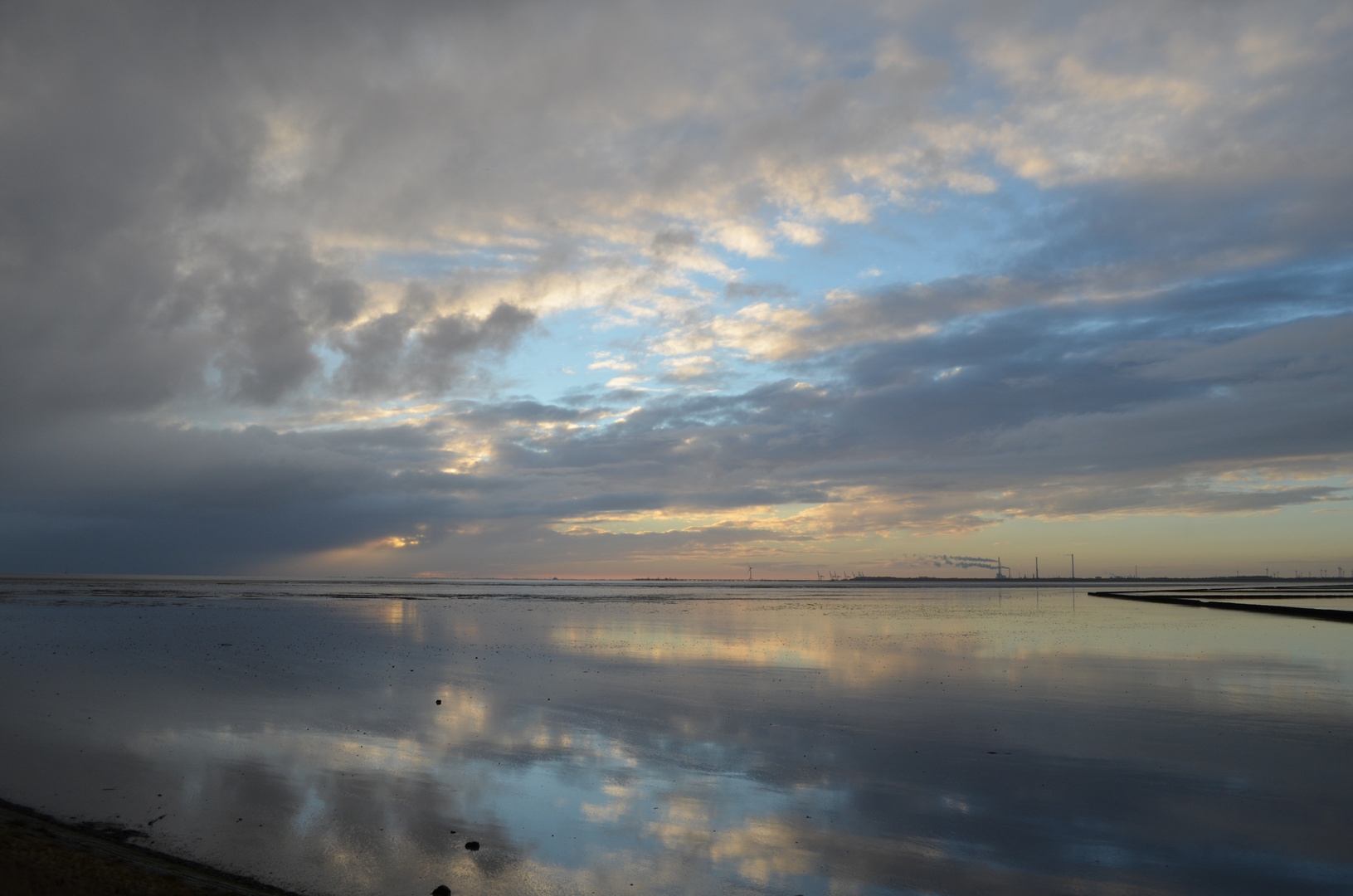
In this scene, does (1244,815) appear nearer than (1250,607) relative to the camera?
Yes

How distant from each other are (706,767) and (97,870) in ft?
27.9

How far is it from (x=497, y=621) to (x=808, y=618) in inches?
830

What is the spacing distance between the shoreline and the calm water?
42 centimetres

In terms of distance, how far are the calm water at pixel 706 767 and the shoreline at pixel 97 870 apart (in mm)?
416

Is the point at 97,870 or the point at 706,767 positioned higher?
the point at 97,870

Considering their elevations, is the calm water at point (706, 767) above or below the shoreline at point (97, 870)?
below

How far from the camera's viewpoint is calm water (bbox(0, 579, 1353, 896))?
29.3ft

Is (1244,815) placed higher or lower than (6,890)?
lower

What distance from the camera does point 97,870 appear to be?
7.85 m

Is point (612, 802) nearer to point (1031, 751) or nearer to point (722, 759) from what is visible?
point (722, 759)

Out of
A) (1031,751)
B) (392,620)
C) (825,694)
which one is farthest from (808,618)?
(1031,751)

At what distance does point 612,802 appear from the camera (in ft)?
36.4

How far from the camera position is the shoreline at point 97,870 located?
746 cm

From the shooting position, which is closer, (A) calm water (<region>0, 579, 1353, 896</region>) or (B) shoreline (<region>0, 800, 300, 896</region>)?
(B) shoreline (<region>0, 800, 300, 896</region>)
